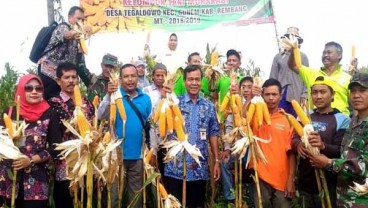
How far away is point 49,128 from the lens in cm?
438

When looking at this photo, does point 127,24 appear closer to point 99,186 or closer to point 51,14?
point 51,14

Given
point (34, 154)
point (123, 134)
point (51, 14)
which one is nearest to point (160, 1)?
point (51, 14)

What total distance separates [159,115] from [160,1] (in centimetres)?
733

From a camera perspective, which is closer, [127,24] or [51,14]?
[51,14]

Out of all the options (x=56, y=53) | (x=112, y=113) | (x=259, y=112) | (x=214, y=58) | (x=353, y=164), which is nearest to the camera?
(x=353, y=164)

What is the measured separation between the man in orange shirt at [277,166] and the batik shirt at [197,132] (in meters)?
0.58

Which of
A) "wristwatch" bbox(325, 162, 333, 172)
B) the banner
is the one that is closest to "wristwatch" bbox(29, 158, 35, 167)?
"wristwatch" bbox(325, 162, 333, 172)

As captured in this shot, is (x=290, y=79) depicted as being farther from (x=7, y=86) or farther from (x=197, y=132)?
(x=7, y=86)

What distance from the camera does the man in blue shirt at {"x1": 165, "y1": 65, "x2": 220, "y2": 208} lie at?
500 centimetres

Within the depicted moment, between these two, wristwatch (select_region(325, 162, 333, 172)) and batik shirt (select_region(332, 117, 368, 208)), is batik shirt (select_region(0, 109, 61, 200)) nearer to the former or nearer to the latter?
wristwatch (select_region(325, 162, 333, 172))

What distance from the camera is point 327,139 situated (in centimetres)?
439

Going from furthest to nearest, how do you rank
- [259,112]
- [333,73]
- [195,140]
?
[333,73] → [195,140] → [259,112]

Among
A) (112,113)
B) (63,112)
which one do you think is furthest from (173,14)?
(63,112)

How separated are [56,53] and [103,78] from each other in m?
0.95
